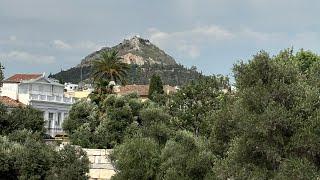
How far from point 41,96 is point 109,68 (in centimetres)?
1085

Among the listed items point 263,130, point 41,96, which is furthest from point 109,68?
point 263,130

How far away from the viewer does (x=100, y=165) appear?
45.6 meters

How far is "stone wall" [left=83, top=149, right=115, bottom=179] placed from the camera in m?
45.1

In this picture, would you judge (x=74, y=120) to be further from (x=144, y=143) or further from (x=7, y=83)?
(x=7, y=83)

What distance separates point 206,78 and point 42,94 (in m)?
35.5

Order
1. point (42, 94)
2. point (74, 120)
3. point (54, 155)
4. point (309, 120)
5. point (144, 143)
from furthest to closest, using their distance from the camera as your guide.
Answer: point (42, 94) < point (74, 120) < point (54, 155) < point (144, 143) < point (309, 120)

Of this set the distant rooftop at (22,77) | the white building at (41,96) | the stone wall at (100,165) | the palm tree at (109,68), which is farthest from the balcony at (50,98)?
the stone wall at (100,165)

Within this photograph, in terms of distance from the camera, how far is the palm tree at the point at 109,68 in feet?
271

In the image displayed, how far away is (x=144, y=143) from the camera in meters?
35.7

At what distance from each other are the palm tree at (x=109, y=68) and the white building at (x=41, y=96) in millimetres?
6595

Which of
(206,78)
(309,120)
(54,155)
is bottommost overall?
(54,155)

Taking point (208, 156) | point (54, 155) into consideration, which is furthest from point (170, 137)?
point (208, 156)

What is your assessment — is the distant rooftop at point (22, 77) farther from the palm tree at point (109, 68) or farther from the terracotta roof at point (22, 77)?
the palm tree at point (109, 68)

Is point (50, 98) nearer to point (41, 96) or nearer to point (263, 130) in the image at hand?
point (41, 96)
